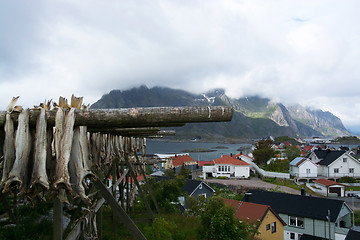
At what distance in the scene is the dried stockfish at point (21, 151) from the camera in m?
3.39

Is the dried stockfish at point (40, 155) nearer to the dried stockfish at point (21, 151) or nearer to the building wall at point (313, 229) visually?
the dried stockfish at point (21, 151)

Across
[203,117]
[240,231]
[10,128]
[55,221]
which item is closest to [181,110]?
[203,117]

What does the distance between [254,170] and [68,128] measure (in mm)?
69188

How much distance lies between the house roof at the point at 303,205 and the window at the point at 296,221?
0.80m

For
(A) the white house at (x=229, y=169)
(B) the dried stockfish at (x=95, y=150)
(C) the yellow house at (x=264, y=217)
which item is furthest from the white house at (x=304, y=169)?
(B) the dried stockfish at (x=95, y=150)

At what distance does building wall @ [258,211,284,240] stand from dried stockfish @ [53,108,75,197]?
22.3 meters

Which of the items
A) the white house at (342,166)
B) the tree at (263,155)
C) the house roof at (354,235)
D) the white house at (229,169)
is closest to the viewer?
the house roof at (354,235)

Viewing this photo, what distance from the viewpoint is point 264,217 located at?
22703mm

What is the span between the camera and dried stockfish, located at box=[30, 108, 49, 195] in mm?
3435

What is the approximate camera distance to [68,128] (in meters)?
3.54

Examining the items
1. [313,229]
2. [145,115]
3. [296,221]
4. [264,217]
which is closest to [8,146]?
[145,115]

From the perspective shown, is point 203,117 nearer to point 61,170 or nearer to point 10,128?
point 61,170

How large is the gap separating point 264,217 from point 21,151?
75.0 feet

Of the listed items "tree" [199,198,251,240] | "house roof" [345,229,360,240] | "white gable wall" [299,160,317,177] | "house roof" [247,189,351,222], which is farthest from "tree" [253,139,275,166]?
"tree" [199,198,251,240]
